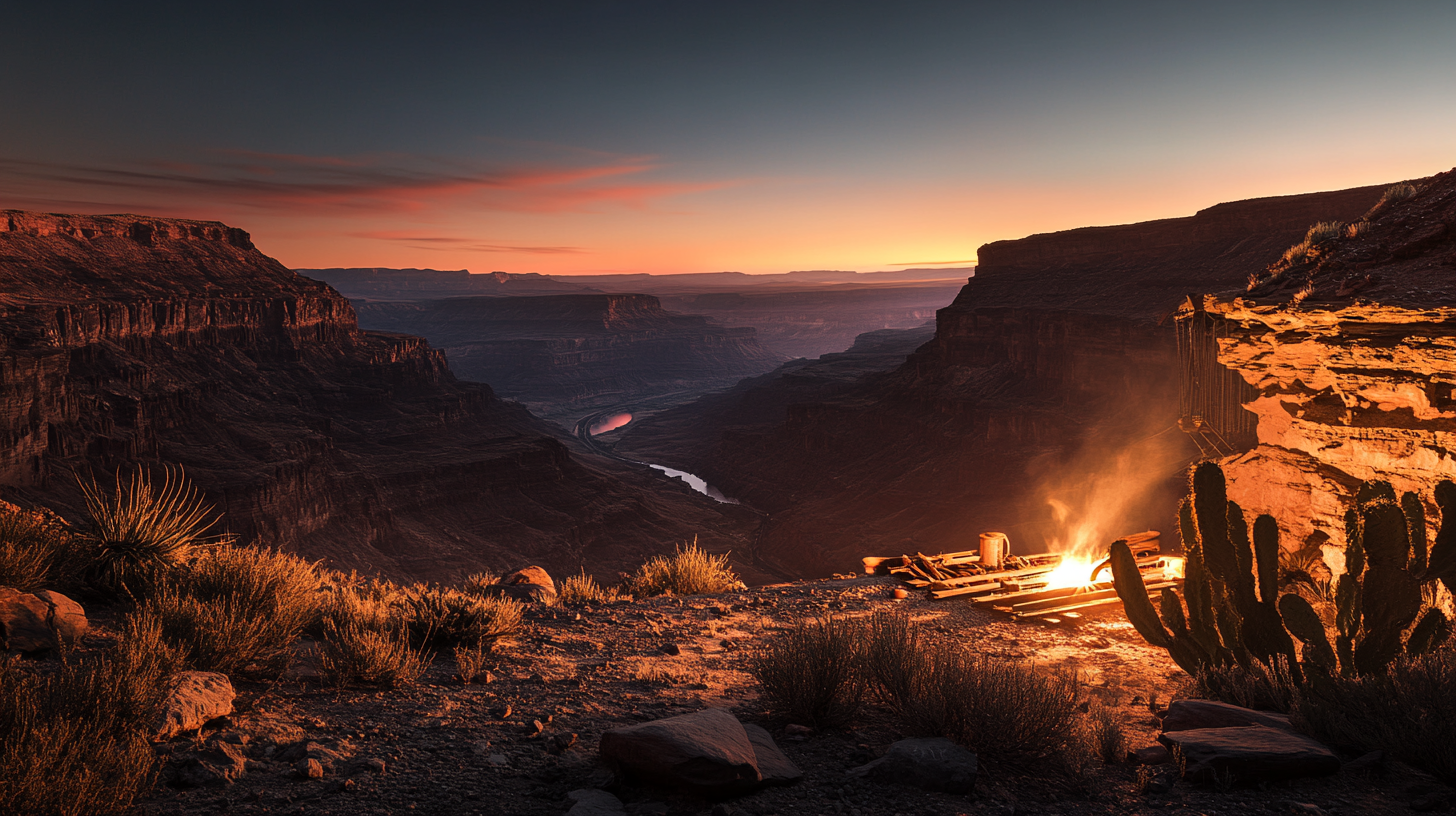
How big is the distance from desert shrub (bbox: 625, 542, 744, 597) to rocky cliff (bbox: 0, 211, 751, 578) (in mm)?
35013

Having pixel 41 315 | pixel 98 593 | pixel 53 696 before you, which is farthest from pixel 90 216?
pixel 53 696

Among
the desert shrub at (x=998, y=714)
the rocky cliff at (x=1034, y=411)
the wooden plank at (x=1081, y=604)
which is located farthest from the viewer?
the rocky cliff at (x=1034, y=411)

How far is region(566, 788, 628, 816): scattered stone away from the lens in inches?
157

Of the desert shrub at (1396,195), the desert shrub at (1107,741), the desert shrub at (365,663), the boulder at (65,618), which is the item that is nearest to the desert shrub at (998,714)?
the desert shrub at (1107,741)

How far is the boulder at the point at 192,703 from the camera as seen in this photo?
15.0 feet

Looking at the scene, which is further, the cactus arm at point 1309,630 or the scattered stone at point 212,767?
the cactus arm at point 1309,630

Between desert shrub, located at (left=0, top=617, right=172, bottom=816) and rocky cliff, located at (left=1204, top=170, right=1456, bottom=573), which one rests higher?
rocky cliff, located at (left=1204, top=170, right=1456, bottom=573)

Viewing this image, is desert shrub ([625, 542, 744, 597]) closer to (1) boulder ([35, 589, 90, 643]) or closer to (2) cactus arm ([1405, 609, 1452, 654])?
(1) boulder ([35, 589, 90, 643])

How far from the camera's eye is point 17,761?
3453 millimetres

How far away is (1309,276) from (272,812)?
469 inches

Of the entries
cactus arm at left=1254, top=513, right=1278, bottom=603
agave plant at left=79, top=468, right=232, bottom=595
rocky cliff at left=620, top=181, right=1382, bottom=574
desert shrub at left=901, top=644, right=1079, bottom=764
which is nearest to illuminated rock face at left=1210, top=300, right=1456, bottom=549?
cactus arm at left=1254, top=513, right=1278, bottom=603

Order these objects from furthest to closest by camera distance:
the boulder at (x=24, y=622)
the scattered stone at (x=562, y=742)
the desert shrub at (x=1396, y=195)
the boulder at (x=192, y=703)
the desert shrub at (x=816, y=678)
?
the desert shrub at (x=1396, y=195)
the boulder at (x=24, y=622)
the desert shrub at (x=816, y=678)
the scattered stone at (x=562, y=742)
the boulder at (x=192, y=703)

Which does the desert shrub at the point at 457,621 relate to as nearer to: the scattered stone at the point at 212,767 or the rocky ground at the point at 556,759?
the rocky ground at the point at 556,759

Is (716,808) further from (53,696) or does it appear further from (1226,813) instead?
(53,696)
